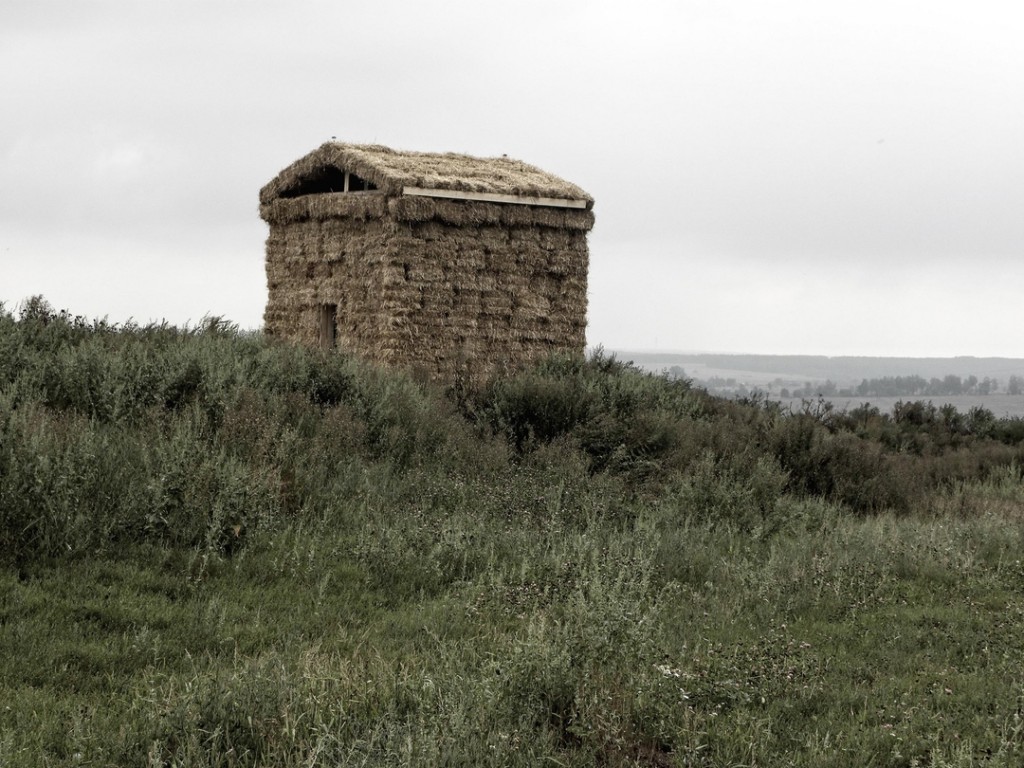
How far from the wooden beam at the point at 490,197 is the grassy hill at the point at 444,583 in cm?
475

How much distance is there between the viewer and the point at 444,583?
309 inches

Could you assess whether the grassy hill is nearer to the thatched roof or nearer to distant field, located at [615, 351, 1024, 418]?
the thatched roof

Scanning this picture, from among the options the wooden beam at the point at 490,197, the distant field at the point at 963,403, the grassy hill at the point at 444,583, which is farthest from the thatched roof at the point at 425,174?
the distant field at the point at 963,403

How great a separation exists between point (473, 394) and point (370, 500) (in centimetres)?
674

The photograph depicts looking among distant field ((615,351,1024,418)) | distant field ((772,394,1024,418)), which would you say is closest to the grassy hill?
distant field ((772,394,1024,418))

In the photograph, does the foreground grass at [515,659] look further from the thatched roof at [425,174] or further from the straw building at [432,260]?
the thatched roof at [425,174]

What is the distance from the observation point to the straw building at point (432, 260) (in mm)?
17969

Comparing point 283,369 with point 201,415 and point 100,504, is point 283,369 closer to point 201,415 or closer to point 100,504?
point 201,415

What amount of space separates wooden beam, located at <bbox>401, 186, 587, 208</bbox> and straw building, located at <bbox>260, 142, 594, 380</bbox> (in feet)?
0.07

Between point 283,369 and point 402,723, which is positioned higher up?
point 283,369

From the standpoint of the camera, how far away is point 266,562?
7680mm

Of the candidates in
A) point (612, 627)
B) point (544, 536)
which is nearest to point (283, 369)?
point (544, 536)

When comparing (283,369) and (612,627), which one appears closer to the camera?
(612,627)

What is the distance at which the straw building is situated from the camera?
18.0 m
